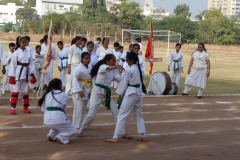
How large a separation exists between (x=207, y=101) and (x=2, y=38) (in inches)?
1868

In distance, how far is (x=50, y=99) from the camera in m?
7.91

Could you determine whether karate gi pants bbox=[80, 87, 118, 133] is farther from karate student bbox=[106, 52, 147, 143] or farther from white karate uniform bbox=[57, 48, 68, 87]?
white karate uniform bbox=[57, 48, 68, 87]

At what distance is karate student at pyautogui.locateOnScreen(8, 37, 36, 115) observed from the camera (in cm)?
1073

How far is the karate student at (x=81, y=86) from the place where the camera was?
869 cm

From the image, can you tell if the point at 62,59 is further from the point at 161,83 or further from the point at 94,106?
the point at 94,106

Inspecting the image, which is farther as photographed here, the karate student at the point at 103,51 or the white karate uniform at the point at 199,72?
the karate student at the point at 103,51

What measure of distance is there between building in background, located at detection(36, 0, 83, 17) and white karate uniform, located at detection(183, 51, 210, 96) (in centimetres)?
9284

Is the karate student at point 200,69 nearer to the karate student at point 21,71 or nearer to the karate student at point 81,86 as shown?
the karate student at point 21,71

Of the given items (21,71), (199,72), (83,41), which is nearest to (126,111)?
(21,71)

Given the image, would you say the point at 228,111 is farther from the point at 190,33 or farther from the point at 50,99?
the point at 190,33

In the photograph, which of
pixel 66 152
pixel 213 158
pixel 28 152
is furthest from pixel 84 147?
pixel 213 158

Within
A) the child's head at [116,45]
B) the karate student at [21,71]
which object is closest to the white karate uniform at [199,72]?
the child's head at [116,45]

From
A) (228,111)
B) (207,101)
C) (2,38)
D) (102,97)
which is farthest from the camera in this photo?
(2,38)

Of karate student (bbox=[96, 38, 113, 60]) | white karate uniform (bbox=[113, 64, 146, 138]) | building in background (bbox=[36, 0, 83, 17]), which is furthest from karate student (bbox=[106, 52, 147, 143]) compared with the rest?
building in background (bbox=[36, 0, 83, 17])
